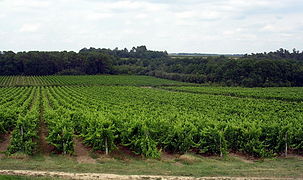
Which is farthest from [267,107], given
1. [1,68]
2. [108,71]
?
[1,68]

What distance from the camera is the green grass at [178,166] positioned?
16.5 metres

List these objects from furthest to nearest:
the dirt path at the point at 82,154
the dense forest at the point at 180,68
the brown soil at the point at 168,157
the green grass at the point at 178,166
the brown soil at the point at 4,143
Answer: the dense forest at the point at 180,68 → the brown soil at the point at 4,143 → the brown soil at the point at 168,157 → the dirt path at the point at 82,154 → the green grass at the point at 178,166

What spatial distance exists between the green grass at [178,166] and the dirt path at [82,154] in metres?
0.50

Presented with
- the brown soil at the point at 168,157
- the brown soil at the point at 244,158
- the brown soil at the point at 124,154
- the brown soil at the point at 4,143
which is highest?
the brown soil at the point at 4,143

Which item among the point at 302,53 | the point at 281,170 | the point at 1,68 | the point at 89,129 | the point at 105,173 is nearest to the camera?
the point at 105,173

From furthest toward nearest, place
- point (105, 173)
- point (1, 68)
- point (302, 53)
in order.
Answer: point (302, 53) → point (1, 68) → point (105, 173)

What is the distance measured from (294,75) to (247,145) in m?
93.8

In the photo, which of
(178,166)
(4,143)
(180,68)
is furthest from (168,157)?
(180,68)

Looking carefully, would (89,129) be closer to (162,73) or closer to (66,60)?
(162,73)

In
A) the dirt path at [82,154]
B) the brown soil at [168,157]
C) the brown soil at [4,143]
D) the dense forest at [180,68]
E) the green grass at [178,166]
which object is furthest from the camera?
the dense forest at [180,68]

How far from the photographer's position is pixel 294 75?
10400 centimetres

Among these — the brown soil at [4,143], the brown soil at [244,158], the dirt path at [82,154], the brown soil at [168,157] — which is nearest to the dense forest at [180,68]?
the brown soil at [244,158]

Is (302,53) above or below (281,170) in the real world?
above

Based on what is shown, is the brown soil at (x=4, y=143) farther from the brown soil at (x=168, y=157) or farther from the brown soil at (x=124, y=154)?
the brown soil at (x=168, y=157)
